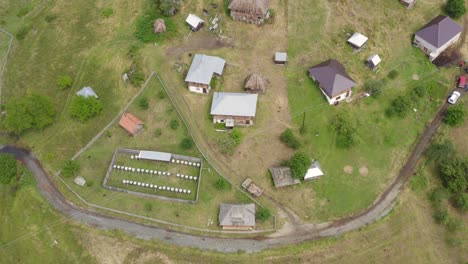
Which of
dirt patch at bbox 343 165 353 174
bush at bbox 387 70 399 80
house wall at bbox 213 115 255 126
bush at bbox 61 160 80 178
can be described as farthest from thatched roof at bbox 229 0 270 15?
bush at bbox 61 160 80 178

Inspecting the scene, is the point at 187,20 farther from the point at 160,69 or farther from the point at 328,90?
the point at 328,90

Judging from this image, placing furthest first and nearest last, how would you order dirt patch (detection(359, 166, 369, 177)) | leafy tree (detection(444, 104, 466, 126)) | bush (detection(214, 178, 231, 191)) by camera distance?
leafy tree (detection(444, 104, 466, 126))
dirt patch (detection(359, 166, 369, 177))
bush (detection(214, 178, 231, 191))

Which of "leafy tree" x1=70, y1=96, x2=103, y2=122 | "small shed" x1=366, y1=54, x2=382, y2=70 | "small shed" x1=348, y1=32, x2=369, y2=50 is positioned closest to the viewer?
"leafy tree" x1=70, y1=96, x2=103, y2=122

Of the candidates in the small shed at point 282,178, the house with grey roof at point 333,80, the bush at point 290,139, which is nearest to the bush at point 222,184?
the small shed at point 282,178

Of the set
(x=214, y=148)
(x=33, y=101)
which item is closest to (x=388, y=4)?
(x=214, y=148)

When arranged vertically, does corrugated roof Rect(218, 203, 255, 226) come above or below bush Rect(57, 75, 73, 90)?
below

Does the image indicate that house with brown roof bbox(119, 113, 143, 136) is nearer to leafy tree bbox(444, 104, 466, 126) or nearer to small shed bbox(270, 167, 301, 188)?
small shed bbox(270, 167, 301, 188)

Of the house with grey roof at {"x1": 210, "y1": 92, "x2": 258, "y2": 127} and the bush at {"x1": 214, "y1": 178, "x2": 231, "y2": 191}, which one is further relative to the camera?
the house with grey roof at {"x1": 210, "y1": 92, "x2": 258, "y2": 127}
